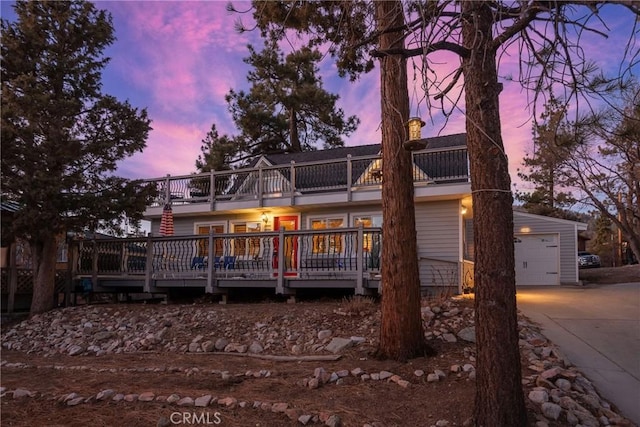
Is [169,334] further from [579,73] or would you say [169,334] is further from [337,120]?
[337,120]

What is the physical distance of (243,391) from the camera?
16.5 ft

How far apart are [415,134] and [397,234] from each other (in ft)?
5.08

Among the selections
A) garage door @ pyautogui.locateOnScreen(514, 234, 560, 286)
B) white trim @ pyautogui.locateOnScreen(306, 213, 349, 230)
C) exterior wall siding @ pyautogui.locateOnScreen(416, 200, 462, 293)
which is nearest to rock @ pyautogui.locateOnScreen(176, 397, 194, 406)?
exterior wall siding @ pyautogui.locateOnScreen(416, 200, 462, 293)

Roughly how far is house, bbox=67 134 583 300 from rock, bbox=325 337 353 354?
2998 mm

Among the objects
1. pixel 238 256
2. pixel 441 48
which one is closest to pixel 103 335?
pixel 238 256

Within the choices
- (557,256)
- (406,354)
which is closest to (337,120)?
(557,256)

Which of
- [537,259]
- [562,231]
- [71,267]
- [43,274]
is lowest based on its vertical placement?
[43,274]

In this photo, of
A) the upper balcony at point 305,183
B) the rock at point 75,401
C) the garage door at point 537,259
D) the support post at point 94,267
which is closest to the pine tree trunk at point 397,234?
the rock at point 75,401

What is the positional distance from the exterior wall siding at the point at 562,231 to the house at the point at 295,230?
3379mm

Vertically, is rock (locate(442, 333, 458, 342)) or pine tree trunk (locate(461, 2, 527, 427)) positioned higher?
pine tree trunk (locate(461, 2, 527, 427))

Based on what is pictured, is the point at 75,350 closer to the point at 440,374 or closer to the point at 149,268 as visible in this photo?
the point at 149,268

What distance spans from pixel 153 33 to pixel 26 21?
3.02m

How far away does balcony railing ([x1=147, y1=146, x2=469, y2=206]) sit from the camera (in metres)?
12.6

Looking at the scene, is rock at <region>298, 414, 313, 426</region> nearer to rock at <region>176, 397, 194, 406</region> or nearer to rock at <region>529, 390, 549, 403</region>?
rock at <region>176, 397, 194, 406</region>
